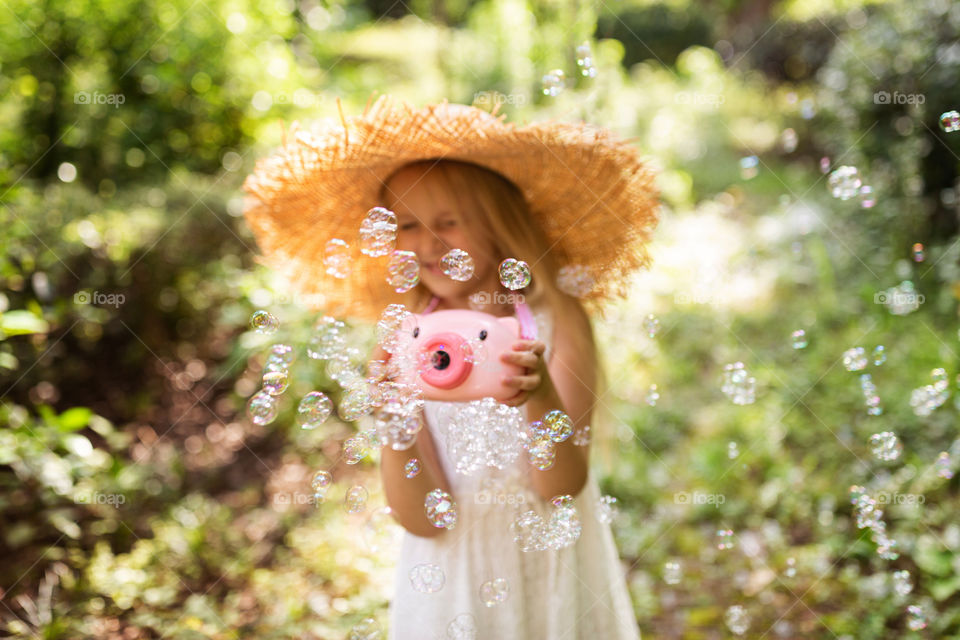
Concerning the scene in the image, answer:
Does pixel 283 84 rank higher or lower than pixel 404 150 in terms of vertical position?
higher

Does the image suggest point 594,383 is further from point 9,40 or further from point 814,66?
point 814,66

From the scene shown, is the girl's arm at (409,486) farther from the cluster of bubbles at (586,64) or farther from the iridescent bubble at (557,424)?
the cluster of bubbles at (586,64)

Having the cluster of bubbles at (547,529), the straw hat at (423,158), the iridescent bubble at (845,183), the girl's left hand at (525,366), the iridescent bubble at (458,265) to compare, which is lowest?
the cluster of bubbles at (547,529)

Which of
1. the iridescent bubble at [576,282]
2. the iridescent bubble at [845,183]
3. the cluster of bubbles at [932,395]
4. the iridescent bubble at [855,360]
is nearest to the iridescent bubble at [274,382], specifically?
the iridescent bubble at [576,282]

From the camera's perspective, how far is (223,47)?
16.5 ft

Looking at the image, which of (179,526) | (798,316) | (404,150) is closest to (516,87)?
(798,316)

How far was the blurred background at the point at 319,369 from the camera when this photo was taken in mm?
3117

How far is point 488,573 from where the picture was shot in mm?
1898

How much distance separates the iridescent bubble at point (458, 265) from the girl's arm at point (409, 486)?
0.28 meters

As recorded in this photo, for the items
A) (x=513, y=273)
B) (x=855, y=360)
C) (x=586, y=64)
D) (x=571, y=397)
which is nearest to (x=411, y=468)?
(x=571, y=397)

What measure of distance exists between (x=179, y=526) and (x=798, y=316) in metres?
4.76

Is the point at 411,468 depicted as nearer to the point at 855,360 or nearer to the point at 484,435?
the point at 484,435

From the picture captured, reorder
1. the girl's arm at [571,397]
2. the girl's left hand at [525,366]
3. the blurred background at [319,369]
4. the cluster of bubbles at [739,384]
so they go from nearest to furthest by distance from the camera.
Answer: the girl's left hand at [525,366] < the girl's arm at [571,397] < the cluster of bubbles at [739,384] < the blurred background at [319,369]

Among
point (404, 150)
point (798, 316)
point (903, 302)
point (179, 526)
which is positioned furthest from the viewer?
point (798, 316)
